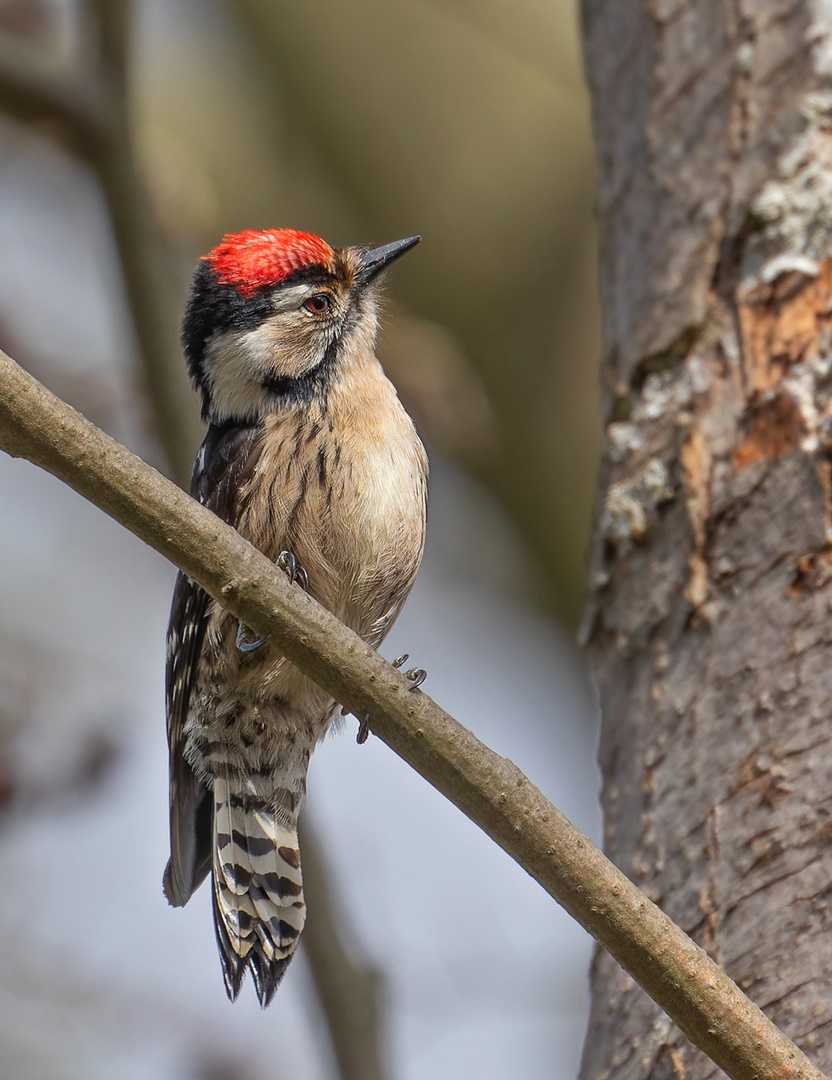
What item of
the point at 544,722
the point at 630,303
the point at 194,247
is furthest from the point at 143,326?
the point at 544,722

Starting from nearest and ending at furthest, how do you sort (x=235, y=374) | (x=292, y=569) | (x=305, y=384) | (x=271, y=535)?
(x=292, y=569) < (x=271, y=535) < (x=305, y=384) < (x=235, y=374)

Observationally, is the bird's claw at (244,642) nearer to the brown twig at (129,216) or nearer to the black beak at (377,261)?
the brown twig at (129,216)

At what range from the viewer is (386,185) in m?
6.45

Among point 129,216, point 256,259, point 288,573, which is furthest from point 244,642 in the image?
point 129,216

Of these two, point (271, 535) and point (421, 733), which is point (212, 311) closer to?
point (271, 535)

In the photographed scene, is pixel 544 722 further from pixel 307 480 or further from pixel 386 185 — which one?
pixel 307 480

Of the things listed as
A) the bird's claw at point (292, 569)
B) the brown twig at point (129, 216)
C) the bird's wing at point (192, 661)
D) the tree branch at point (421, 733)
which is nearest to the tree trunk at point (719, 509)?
the tree branch at point (421, 733)

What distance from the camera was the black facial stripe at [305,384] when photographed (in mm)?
3646

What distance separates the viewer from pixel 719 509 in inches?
120

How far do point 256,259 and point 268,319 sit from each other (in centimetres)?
18

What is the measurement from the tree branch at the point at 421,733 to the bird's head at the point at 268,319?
1.59 meters

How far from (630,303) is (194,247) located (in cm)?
292

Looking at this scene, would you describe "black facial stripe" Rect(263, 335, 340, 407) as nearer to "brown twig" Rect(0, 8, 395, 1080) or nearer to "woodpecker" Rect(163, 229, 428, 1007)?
"woodpecker" Rect(163, 229, 428, 1007)

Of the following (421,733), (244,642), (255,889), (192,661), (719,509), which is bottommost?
(421,733)
